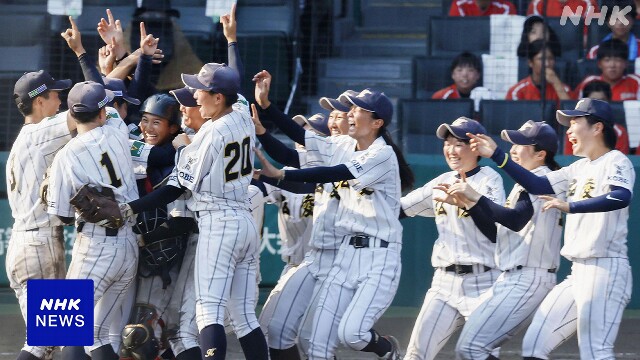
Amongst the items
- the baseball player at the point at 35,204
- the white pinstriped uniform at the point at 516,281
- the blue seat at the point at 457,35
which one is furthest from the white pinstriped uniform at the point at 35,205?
the blue seat at the point at 457,35

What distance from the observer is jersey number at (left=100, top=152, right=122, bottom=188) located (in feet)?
21.4

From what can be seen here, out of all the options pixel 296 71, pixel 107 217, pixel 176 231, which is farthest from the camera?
pixel 296 71

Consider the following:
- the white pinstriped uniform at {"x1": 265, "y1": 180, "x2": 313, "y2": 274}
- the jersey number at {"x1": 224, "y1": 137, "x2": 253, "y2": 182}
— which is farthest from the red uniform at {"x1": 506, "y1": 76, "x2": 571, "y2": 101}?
the jersey number at {"x1": 224, "y1": 137, "x2": 253, "y2": 182}

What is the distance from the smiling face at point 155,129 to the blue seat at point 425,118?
3315 millimetres

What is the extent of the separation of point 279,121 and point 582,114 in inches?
65.8

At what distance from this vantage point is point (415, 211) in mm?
7328

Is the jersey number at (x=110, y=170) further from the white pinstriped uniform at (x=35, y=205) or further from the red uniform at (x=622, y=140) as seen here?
the red uniform at (x=622, y=140)

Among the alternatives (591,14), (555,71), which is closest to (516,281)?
(555,71)

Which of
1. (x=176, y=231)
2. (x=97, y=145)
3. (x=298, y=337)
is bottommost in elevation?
(x=298, y=337)

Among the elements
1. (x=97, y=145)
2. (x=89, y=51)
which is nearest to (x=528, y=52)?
(x=89, y=51)

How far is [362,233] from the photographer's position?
270 inches

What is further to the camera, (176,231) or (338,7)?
(338,7)

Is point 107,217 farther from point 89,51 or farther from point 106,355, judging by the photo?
point 89,51

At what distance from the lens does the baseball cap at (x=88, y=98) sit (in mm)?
6531
